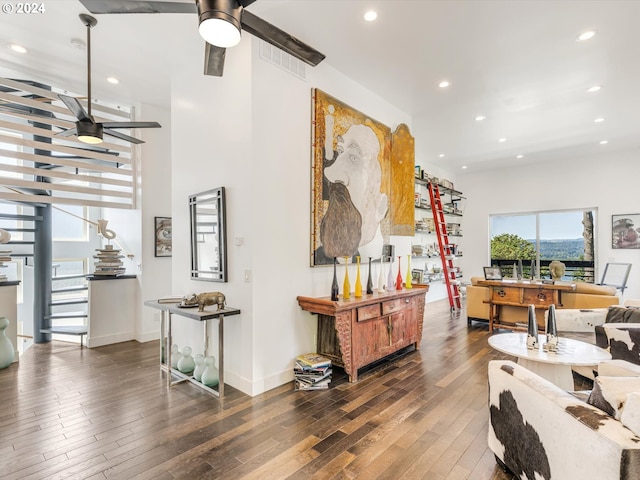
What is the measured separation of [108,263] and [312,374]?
3.75m

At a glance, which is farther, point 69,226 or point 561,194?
point 561,194

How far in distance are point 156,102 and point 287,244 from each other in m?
3.47

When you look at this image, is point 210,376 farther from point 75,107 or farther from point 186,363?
point 75,107

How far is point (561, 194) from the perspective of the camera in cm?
813

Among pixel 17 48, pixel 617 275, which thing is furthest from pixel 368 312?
pixel 617 275

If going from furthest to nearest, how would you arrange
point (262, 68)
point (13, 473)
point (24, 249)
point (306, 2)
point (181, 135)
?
1. point (24, 249)
2. point (181, 135)
3. point (262, 68)
4. point (306, 2)
5. point (13, 473)

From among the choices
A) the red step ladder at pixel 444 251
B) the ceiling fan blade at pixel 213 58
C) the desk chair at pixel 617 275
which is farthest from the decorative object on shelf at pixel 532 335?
the desk chair at pixel 617 275

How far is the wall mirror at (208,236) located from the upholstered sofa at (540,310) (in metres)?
4.41

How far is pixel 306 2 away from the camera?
2900 mm

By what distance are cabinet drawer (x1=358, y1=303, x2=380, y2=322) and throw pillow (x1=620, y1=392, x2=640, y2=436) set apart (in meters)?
2.27

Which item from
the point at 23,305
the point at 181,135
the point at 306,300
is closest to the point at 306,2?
the point at 181,135

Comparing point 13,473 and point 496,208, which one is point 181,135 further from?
point 496,208

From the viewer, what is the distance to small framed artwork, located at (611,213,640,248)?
7.21 metres

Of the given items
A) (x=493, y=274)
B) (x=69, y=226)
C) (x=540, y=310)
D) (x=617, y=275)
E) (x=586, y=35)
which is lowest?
(x=540, y=310)
